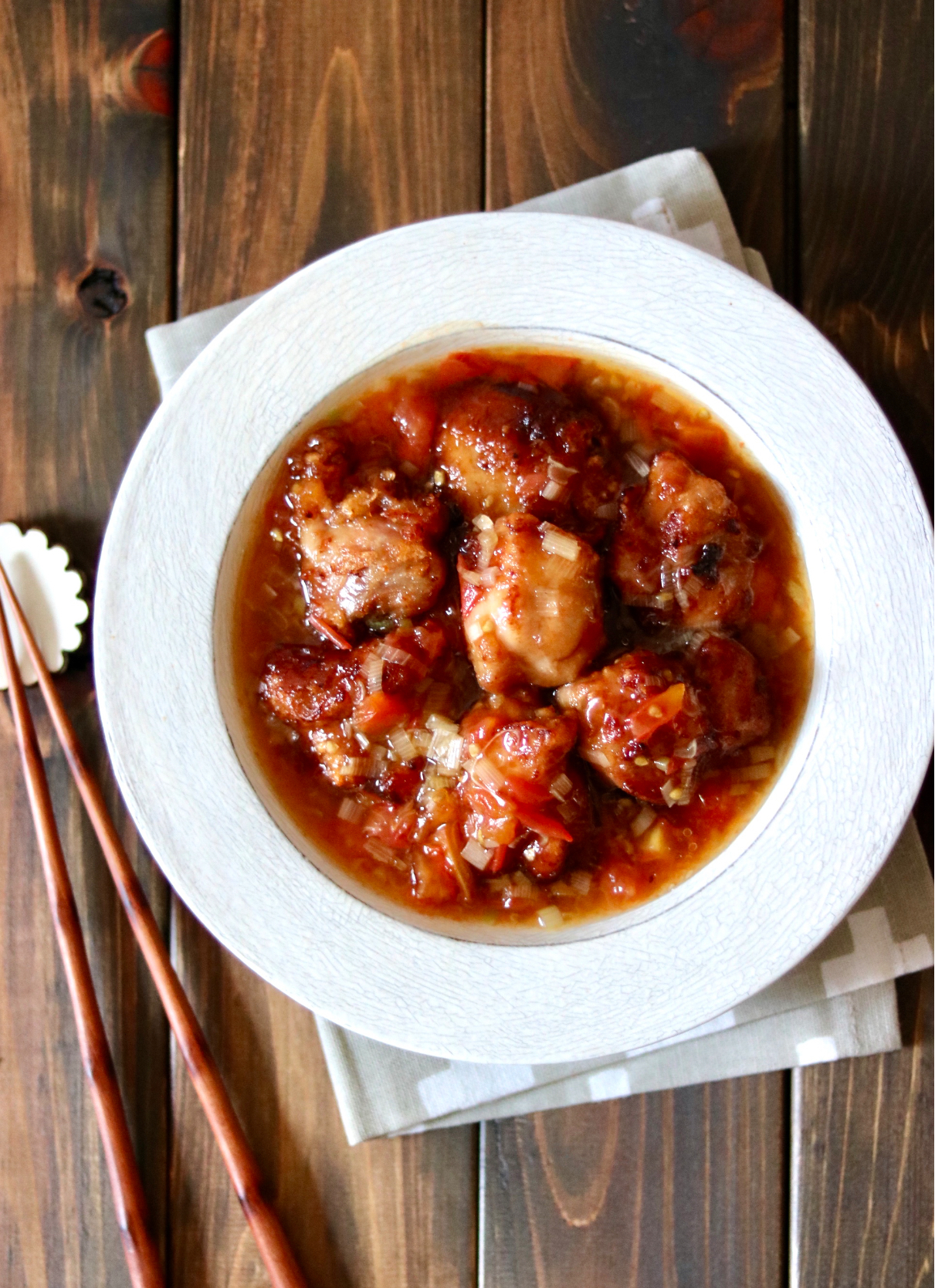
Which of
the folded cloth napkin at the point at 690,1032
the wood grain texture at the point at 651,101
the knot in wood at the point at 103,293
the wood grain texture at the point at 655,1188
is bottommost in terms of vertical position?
the wood grain texture at the point at 655,1188

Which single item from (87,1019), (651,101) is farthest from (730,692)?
(87,1019)

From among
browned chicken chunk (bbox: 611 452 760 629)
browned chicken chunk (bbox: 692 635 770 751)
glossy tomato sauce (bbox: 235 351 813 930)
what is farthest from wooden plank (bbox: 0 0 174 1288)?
browned chicken chunk (bbox: 692 635 770 751)

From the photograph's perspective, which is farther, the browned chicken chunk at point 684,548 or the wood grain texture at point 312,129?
the wood grain texture at point 312,129

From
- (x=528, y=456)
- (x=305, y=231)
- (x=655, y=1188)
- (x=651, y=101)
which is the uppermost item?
(x=651, y=101)

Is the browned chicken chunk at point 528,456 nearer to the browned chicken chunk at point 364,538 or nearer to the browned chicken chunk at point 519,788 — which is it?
the browned chicken chunk at point 364,538

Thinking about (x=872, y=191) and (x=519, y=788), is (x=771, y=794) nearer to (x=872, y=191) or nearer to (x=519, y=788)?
(x=519, y=788)

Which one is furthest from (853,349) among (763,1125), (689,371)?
(763,1125)

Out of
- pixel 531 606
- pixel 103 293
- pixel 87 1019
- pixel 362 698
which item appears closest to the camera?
pixel 531 606

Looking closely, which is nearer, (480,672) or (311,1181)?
(480,672)

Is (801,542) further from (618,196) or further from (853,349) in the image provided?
(618,196)

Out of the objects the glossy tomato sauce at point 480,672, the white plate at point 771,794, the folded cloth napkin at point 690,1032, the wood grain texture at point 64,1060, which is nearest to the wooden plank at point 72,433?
the wood grain texture at point 64,1060
